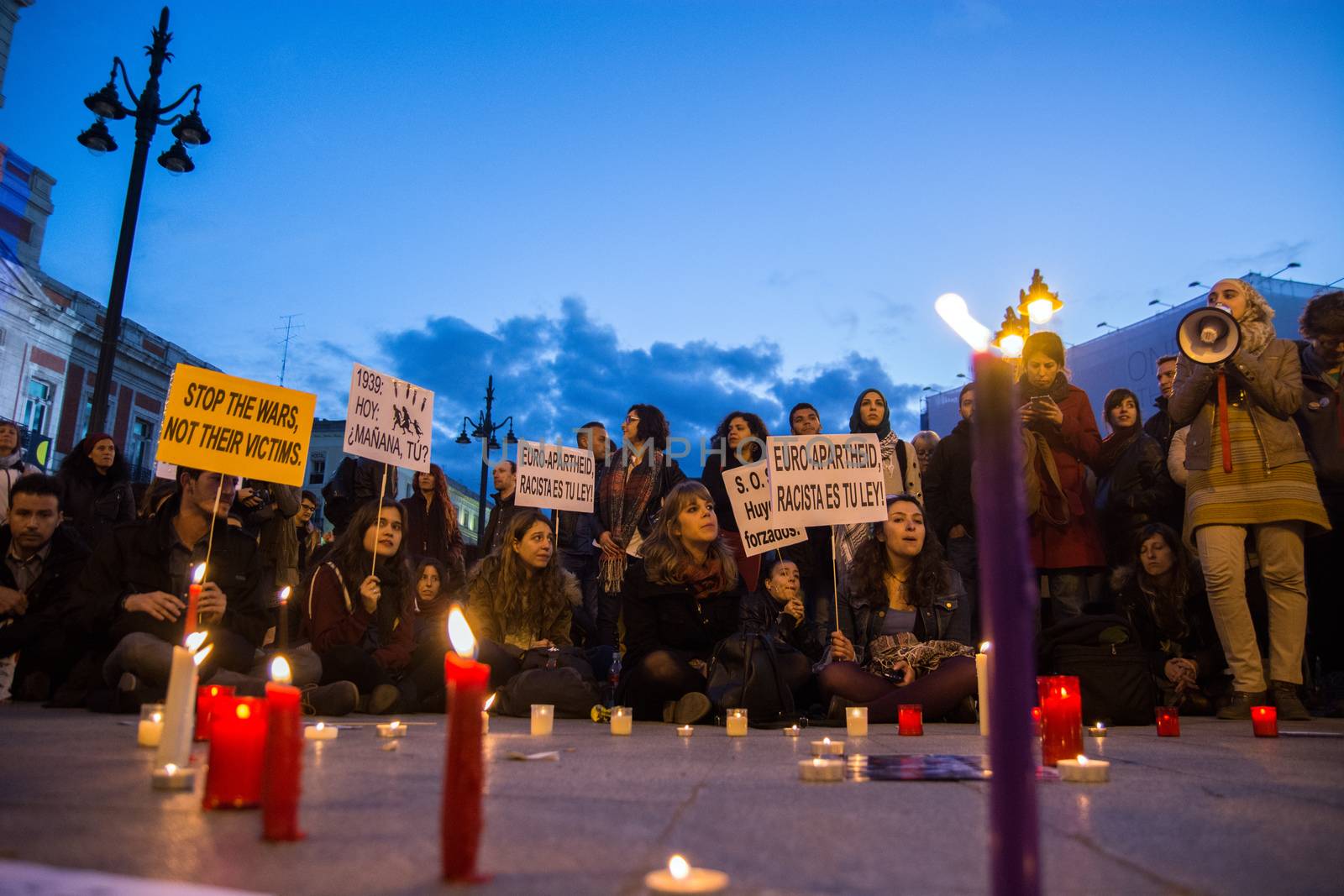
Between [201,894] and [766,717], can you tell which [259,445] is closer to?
[766,717]

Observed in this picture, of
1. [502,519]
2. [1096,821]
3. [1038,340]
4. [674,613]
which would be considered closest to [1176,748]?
[1096,821]

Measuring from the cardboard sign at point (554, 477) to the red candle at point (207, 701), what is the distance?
5.08 meters

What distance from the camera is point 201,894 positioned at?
1251 millimetres

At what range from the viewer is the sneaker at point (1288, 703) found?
5.61m

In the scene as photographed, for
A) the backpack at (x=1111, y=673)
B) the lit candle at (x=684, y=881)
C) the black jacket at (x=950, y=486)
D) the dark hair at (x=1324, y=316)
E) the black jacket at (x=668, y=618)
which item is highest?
the dark hair at (x=1324, y=316)

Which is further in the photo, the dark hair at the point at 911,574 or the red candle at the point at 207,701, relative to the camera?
the dark hair at the point at 911,574

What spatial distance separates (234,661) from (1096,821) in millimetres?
5497

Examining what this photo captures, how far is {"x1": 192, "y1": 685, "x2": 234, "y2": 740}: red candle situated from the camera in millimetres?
2326

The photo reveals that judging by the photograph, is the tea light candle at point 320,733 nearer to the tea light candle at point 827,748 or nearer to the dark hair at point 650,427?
the tea light candle at point 827,748

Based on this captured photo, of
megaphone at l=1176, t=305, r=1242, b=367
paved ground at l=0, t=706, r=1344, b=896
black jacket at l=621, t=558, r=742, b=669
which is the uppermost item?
megaphone at l=1176, t=305, r=1242, b=367

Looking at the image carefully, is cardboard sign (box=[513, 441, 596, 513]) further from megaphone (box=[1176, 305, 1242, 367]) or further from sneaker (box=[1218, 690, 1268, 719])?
sneaker (box=[1218, 690, 1268, 719])

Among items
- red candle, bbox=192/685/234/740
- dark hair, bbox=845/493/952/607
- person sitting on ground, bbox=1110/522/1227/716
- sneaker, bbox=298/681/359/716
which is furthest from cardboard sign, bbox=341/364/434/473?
person sitting on ground, bbox=1110/522/1227/716

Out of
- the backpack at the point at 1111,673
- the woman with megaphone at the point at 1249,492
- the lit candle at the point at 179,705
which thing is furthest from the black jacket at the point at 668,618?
the lit candle at the point at 179,705

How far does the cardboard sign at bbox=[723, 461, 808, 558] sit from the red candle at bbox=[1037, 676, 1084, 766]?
449cm
